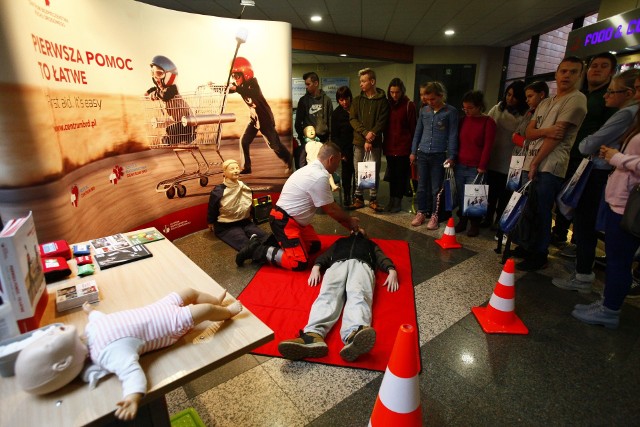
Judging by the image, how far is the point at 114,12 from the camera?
2531 millimetres

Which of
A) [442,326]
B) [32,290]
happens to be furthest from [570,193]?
[32,290]

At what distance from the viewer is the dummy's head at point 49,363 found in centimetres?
74

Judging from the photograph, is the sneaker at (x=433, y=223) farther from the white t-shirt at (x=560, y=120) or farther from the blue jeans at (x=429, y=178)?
the white t-shirt at (x=560, y=120)

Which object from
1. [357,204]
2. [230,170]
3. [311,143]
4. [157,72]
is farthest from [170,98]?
[357,204]

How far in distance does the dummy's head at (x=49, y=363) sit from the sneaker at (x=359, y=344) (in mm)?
1161

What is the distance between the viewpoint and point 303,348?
5.48ft

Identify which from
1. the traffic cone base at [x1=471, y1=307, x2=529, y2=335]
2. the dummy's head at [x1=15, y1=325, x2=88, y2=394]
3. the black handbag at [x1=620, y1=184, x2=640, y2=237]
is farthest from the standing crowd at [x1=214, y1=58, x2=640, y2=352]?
the dummy's head at [x1=15, y1=325, x2=88, y2=394]

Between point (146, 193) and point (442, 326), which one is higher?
point (146, 193)

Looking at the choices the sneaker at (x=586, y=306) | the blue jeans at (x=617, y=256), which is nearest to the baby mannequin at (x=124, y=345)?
the blue jeans at (x=617, y=256)

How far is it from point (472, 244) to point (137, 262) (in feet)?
9.56

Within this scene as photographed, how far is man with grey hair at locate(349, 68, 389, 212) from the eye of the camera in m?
3.88

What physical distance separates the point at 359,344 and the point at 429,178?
262 cm

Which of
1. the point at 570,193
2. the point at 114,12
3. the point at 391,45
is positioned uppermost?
the point at 391,45

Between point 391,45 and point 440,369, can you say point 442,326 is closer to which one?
point 440,369
